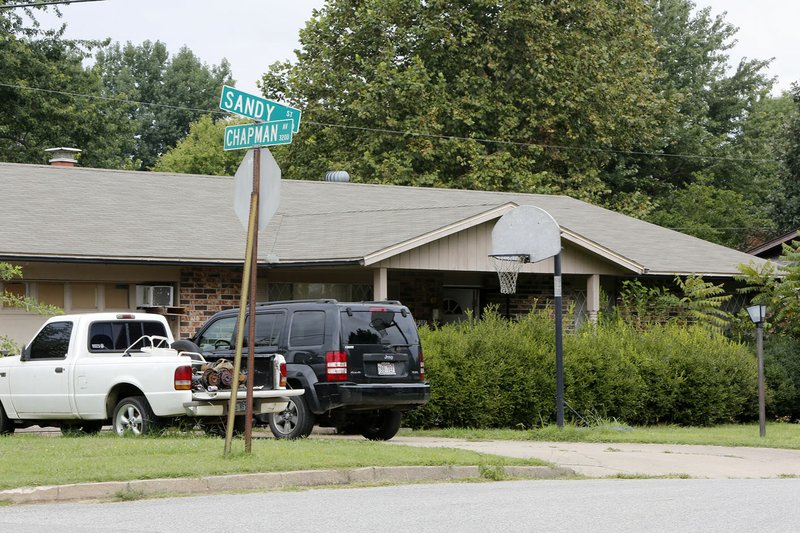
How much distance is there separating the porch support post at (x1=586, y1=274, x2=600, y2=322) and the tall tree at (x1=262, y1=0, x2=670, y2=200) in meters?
14.5

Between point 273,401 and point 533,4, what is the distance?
26.9m

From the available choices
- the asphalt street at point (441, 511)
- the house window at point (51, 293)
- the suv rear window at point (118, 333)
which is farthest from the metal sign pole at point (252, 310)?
the house window at point (51, 293)

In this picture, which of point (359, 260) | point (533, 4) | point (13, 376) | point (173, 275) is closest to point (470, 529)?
point (13, 376)

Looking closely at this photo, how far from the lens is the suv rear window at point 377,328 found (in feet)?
56.3

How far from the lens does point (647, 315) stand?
26500mm

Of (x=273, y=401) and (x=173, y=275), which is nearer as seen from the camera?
(x=273, y=401)

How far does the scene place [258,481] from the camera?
1219 centimetres

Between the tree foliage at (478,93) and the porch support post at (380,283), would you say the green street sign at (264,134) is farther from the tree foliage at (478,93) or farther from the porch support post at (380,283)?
the tree foliage at (478,93)

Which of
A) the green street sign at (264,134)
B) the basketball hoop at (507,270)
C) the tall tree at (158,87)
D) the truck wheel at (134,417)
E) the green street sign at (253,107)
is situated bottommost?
the truck wheel at (134,417)

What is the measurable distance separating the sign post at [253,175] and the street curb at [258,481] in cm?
95

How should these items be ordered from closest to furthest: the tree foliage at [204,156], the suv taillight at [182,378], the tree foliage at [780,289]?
the suv taillight at [182,378] < the tree foliage at [780,289] < the tree foliage at [204,156]

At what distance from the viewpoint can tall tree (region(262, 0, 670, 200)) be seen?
3994 centimetres

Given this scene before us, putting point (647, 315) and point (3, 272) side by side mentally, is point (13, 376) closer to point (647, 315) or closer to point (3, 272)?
point (3, 272)

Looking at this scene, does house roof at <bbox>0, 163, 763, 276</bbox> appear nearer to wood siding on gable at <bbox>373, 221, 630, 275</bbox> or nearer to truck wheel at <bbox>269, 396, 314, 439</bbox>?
wood siding on gable at <bbox>373, 221, 630, 275</bbox>
